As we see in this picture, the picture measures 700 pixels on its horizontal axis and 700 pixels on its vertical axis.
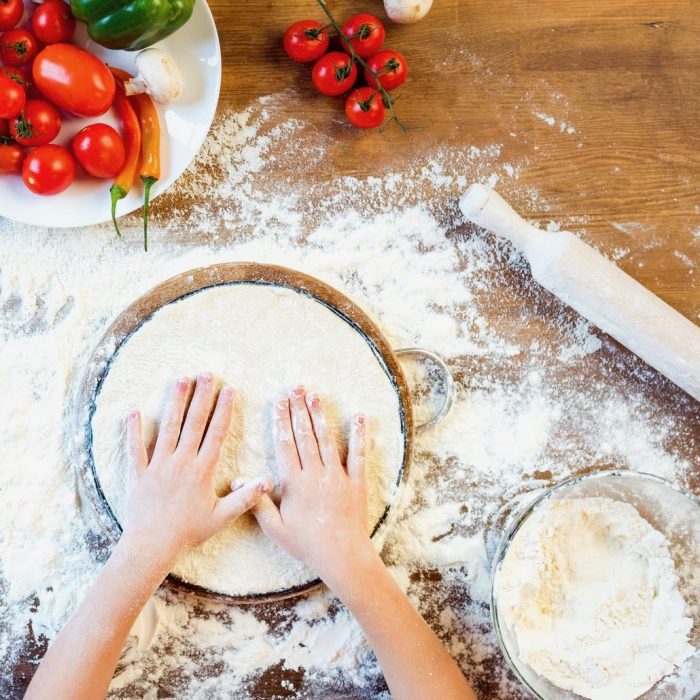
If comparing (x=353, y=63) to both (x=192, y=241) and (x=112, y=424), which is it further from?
(x=112, y=424)

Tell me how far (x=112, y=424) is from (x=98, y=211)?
324mm

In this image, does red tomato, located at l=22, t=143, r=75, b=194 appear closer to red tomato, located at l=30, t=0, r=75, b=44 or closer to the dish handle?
red tomato, located at l=30, t=0, r=75, b=44

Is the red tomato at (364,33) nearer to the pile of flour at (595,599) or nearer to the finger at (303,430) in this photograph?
the finger at (303,430)

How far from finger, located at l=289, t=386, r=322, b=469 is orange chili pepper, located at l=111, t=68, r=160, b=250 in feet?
1.09

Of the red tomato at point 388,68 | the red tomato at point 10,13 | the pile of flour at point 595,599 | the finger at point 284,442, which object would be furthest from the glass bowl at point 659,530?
the red tomato at point 10,13

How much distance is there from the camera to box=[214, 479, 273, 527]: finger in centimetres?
107

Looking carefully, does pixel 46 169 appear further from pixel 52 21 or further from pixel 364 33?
pixel 364 33

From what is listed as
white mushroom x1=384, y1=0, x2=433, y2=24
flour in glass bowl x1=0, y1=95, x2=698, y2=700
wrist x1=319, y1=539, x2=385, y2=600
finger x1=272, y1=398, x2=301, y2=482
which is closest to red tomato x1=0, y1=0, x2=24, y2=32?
flour in glass bowl x1=0, y1=95, x2=698, y2=700

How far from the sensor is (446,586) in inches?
46.5

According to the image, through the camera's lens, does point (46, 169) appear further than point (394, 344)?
No

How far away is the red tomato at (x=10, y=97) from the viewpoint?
1.00m

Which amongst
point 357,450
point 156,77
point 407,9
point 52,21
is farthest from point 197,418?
point 407,9

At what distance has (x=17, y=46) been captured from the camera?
102cm

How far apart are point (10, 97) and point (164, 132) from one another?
21cm
